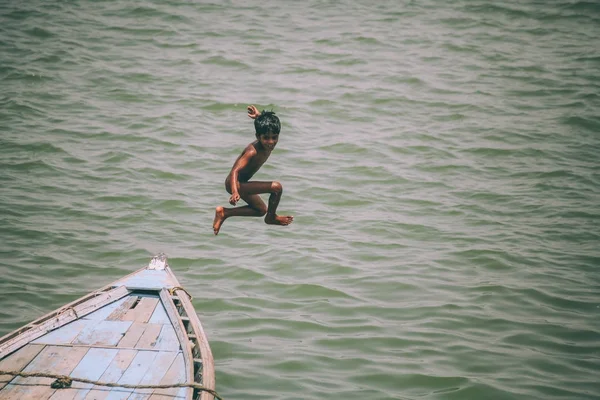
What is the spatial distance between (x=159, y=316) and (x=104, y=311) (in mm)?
756

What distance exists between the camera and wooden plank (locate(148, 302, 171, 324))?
7.75 metres

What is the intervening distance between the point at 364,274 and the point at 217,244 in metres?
2.97

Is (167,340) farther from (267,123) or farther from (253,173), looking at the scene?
(267,123)

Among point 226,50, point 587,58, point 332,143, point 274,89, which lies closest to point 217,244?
point 332,143

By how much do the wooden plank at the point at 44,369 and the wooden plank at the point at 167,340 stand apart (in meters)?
0.85

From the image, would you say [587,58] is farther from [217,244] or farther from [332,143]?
[217,244]

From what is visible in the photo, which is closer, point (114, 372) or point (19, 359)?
point (114, 372)

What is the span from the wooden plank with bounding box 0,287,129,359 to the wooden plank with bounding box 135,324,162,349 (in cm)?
91

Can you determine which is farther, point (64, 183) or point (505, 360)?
point (64, 183)

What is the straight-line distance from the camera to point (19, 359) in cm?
696

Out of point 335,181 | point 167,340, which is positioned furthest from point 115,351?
point 335,181

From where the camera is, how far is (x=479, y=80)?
774 inches

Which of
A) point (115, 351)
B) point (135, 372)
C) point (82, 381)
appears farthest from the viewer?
point (115, 351)

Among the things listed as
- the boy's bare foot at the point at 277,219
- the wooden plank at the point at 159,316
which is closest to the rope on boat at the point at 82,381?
the wooden plank at the point at 159,316
